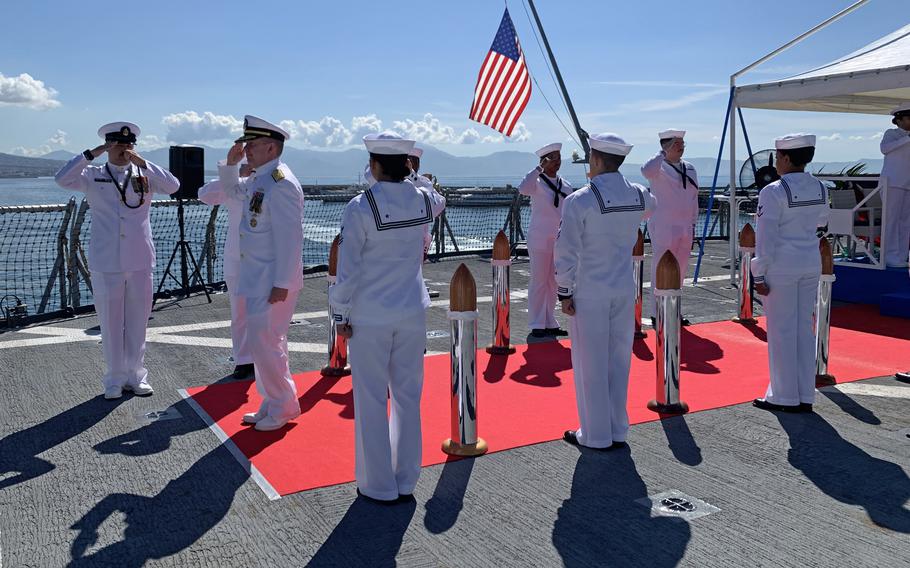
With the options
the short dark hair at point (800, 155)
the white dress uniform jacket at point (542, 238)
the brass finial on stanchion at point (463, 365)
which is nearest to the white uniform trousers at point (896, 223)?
the white dress uniform jacket at point (542, 238)

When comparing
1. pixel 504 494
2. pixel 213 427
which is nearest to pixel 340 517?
pixel 504 494

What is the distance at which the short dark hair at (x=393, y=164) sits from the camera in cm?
402

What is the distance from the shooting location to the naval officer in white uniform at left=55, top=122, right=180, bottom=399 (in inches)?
241

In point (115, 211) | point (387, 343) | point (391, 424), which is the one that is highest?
point (115, 211)

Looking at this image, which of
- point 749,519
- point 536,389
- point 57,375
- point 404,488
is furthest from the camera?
point 57,375

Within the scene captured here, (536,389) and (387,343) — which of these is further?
(536,389)

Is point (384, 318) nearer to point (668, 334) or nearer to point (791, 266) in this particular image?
point (668, 334)

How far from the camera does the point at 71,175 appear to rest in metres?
6.03

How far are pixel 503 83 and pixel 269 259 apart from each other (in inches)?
411

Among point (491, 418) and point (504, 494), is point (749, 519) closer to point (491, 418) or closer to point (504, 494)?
point (504, 494)

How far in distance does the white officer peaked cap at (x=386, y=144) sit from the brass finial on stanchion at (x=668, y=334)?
2.33 metres

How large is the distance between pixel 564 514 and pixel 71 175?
4.43 m

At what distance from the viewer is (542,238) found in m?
8.66

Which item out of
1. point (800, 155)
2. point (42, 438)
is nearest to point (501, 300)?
point (800, 155)
